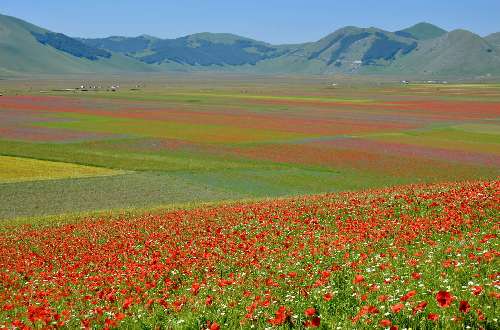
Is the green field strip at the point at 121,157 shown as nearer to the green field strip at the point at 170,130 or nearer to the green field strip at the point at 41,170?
the green field strip at the point at 41,170

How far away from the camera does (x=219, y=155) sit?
71.4m

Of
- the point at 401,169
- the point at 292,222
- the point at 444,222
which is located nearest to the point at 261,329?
the point at 444,222

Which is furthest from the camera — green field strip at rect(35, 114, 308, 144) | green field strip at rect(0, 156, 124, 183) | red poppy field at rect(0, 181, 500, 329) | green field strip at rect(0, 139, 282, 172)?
green field strip at rect(35, 114, 308, 144)

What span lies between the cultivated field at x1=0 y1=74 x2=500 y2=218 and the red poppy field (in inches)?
677

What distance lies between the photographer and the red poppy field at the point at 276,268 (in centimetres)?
1030

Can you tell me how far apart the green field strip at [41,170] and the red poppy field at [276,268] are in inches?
1071

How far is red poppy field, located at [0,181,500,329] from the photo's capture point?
10.3 m

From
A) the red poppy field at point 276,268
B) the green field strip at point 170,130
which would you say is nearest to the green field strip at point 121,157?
the green field strip at point 170,130

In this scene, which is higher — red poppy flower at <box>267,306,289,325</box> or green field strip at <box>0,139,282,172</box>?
red poppy flower at <box>267,306,289,325</box>

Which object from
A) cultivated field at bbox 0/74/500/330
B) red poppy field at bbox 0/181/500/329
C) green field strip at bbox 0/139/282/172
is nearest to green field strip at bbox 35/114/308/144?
green field strip at bbox 0/139/282/172

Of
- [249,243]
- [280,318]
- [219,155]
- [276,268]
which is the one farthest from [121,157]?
[280,318]

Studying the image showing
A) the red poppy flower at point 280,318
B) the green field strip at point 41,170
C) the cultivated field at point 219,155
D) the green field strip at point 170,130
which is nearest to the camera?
the red poppy flower at point 280,318

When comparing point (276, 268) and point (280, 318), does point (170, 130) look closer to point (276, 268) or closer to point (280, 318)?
point (276, 268)

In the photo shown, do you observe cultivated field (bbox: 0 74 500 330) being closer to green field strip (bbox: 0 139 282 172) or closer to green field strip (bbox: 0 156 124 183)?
green field strip (bbox: 0 156 124 183)
